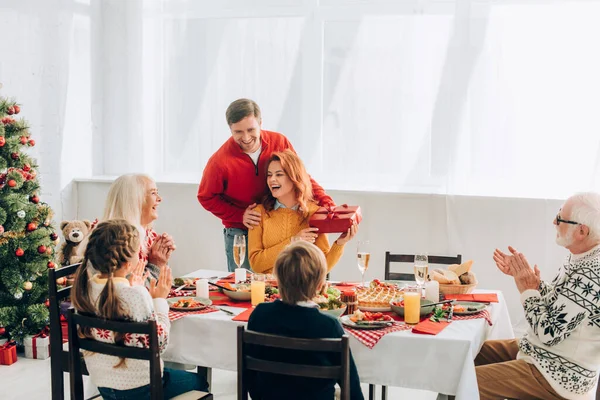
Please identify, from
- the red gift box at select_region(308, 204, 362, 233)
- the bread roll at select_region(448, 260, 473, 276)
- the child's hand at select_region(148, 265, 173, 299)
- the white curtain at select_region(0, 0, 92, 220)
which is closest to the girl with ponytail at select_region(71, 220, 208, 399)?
the child's hand at select_region(148, 265, 173, 299)

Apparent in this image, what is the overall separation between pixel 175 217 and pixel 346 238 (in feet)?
8.07

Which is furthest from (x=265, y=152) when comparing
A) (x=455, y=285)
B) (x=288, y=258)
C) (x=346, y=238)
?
(x=288, y=258)

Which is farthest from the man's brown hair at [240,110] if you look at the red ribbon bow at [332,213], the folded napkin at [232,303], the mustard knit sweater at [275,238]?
the folded napkin at [232,303]

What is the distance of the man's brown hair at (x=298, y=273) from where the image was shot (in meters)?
2.32

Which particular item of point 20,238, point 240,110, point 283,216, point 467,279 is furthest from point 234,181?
point 467,279

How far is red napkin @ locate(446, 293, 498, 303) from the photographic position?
10.1ft

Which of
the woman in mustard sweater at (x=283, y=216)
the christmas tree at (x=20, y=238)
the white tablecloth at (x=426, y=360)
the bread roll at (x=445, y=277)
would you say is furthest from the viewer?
the christmas tree at (x=20, y=238)

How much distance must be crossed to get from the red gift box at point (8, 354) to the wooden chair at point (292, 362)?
8.47 feet

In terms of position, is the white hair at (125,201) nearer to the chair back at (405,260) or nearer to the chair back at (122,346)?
the chair back at (122,346)

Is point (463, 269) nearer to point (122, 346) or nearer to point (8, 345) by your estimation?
point (122, 346)

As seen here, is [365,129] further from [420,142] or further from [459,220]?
[459,220]

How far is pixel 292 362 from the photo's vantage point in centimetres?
233

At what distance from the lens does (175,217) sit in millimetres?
5652

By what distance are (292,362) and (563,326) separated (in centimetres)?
97
